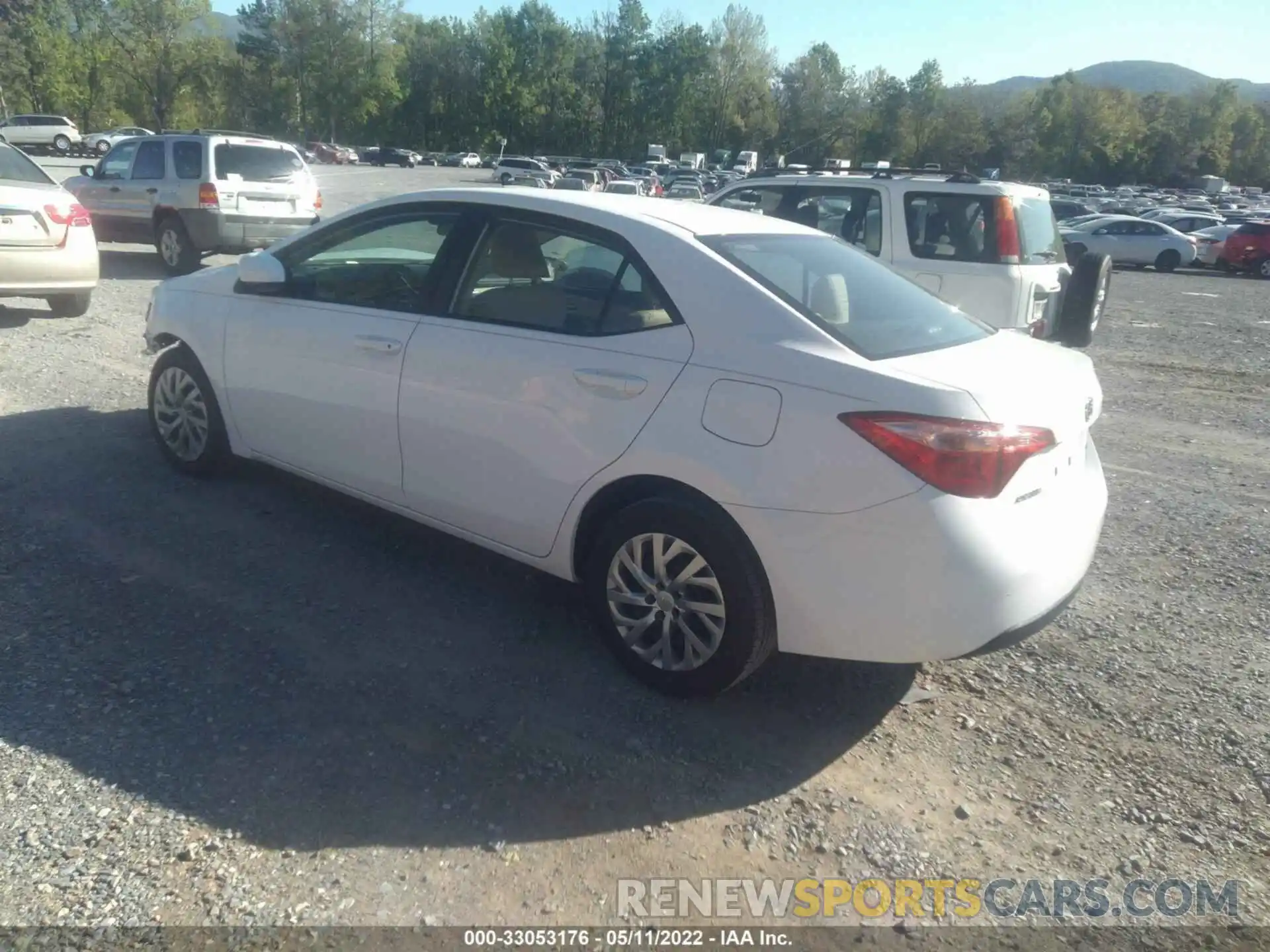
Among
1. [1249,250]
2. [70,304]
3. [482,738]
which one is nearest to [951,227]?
[482,738]

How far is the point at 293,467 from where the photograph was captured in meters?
4.81

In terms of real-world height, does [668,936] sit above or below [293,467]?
below

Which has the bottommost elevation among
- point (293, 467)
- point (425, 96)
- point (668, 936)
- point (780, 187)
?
point (668, 936)

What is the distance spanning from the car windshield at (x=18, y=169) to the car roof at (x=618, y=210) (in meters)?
6.25

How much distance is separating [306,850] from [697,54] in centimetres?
10528

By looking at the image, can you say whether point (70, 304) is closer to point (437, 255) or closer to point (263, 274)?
point (263, 274)

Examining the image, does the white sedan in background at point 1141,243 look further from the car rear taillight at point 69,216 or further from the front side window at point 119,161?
the car rear taillight at point 69,216

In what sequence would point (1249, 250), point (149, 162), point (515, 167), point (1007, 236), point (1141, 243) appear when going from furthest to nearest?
point (515, 167) < point (1141, 243) < point (1249, 250) < point (149, 162) < point (1007, 236)

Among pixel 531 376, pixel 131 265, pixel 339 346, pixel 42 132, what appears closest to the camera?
pixel 531 376

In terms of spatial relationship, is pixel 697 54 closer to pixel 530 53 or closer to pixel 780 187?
pixel 530 53

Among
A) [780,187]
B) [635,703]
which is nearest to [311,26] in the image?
[780,187]

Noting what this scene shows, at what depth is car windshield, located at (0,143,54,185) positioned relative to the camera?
29.2 feet

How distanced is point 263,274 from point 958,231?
549cm

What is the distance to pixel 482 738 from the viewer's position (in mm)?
3324
